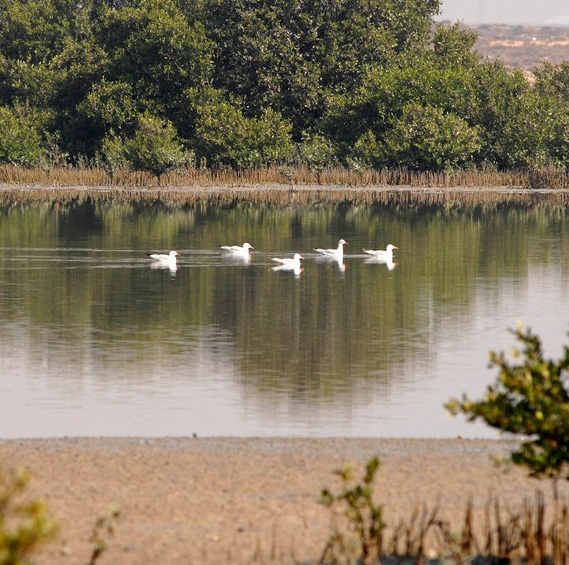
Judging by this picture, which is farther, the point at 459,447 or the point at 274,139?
the point at 274,139

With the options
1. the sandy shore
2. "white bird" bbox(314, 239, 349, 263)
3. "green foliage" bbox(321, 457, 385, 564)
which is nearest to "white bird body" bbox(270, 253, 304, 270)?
"white bird" bbox(314, 239, 349, 263)

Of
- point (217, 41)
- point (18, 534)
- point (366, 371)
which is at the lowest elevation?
point (366, 371)

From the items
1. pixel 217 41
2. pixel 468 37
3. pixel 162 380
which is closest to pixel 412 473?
pixel 162 380

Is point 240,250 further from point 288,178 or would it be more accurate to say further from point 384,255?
point 288,178

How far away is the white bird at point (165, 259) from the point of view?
129ft

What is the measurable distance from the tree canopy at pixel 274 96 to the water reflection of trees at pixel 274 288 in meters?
26.0

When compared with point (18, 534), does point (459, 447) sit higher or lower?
lower

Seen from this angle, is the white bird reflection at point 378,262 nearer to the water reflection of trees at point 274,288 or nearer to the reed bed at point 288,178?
the water reflection of trees at point 274,288

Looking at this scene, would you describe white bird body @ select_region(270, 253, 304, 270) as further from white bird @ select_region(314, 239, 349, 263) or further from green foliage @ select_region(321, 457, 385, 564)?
green foliage @ select_region(321, 457, 385, 564)

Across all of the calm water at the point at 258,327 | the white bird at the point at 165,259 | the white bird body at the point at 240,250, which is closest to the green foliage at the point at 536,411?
the calm water at the point at 258,327

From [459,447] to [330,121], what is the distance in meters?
77.6

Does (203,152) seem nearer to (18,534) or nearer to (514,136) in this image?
(514,136)

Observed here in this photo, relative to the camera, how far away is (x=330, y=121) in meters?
92.8

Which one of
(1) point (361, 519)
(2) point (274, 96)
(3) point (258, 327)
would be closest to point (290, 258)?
(3) point (258, 327)
